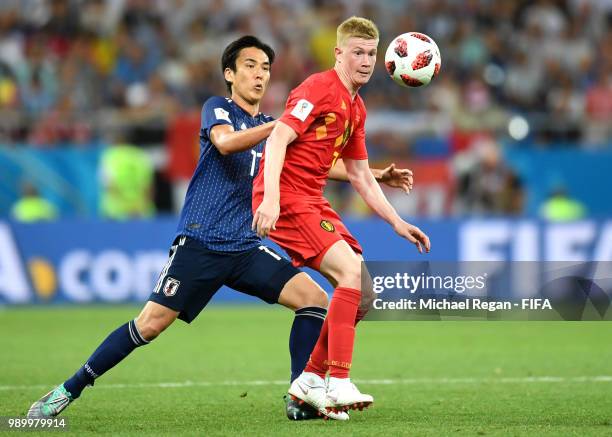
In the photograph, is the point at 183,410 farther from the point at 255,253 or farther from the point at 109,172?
the point at 109,172

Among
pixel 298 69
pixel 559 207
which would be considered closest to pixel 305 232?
pixel 559 207

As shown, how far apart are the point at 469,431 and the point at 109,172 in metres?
11.4

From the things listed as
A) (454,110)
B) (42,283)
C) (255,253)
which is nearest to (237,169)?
(255,253)

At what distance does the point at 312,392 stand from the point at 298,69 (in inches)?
501

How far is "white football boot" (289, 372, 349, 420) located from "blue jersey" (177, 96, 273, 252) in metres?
0.88

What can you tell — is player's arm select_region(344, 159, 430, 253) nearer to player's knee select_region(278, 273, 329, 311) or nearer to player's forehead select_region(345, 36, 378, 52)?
player's knee select_region(278, 273, 329, 311)

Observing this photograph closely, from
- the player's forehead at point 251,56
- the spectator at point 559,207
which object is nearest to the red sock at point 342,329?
the player's forehead at point 251,56

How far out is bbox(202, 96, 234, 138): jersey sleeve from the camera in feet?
22.4

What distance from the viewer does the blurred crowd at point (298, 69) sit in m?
17.4

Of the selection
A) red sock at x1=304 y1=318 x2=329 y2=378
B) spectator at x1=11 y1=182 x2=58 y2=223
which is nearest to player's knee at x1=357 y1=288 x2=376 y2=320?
red sock at x1=304 y1=318 x2=329 y2=378

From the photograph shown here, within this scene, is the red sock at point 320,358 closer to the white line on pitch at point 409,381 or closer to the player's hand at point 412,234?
the player's hand at point 412,234

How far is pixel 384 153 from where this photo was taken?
17.1m

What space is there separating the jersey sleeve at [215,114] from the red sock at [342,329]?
1235mm

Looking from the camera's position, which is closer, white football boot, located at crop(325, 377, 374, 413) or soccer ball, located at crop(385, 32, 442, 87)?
white football boot, located at crop(325, 377, 374, 413)
